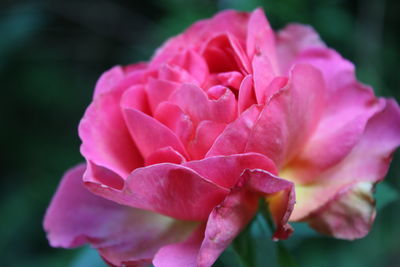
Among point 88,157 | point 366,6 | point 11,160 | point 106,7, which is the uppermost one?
point 88,157

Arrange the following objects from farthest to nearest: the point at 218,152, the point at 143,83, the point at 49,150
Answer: the point at 49,150 < the point at 143,83 < the point at 218,152

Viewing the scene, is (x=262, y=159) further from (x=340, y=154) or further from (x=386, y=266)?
(x=386, y=266)

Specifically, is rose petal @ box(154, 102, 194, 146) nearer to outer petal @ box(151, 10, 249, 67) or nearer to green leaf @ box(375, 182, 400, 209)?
outer petal @ box(151, 10, 249, 67)

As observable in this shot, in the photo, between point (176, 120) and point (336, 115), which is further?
point (336, 115)

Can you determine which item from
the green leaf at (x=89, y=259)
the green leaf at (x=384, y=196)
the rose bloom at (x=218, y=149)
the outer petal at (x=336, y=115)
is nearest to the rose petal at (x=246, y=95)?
the rose bloom at (x=218, y=149)

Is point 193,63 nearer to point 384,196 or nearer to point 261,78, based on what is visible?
point 261,78

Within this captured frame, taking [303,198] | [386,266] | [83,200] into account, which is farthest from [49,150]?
[303,198]

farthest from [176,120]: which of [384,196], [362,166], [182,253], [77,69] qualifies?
[77,69]
